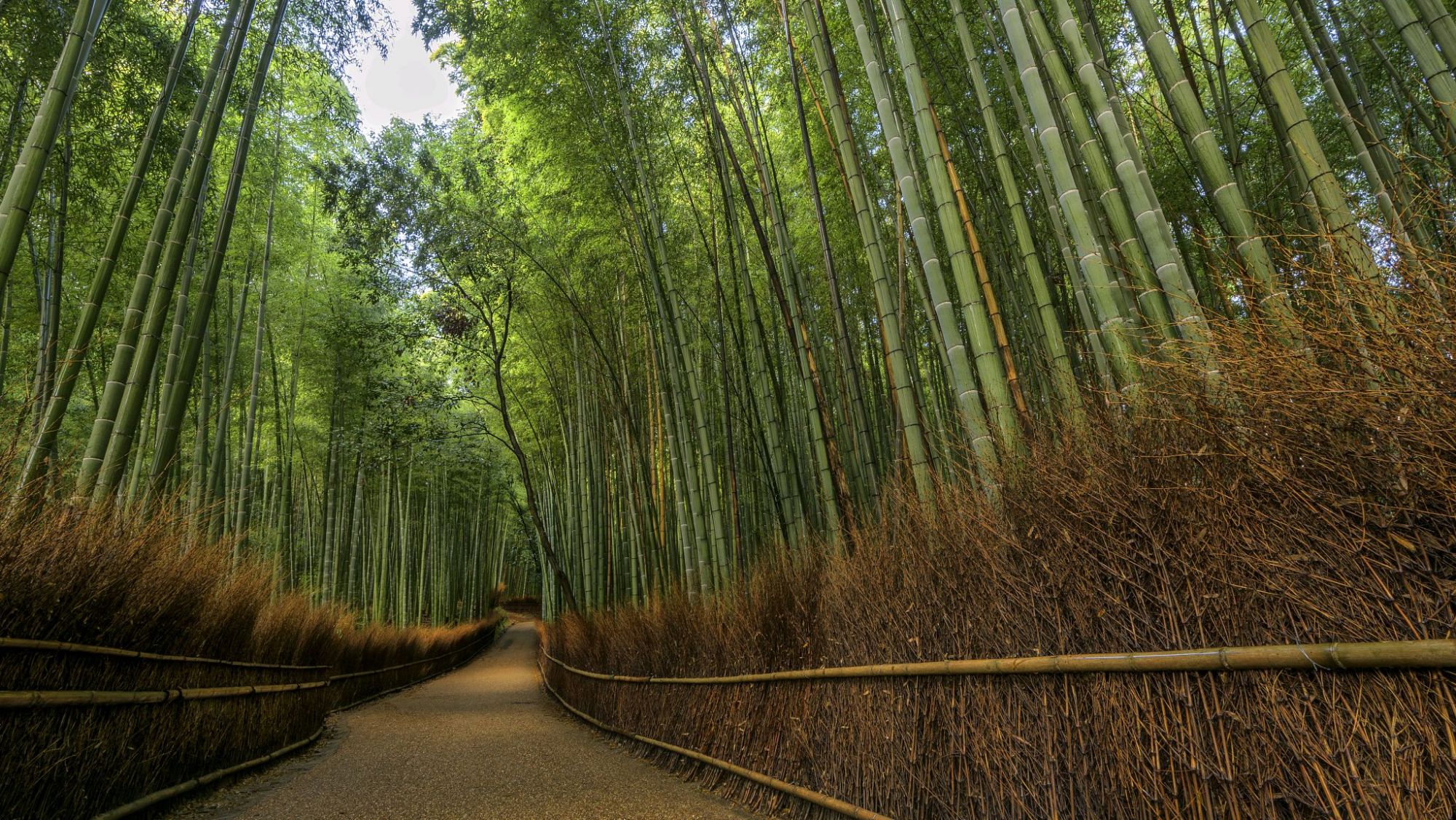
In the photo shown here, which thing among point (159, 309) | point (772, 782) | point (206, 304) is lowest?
point (772, 782)

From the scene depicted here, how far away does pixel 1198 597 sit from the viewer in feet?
3.98

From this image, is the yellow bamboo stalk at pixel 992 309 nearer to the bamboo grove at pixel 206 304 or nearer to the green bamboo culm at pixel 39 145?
the bamboo grove at pixel 206 304

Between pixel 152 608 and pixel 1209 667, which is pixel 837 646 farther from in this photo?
pixel 152 608

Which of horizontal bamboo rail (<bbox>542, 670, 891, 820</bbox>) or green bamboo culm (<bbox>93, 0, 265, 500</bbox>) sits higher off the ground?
green bamboo culm (<bbox>93, 0, 265, 500</bbox>)

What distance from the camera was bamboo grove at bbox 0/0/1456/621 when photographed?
1764 millimetres

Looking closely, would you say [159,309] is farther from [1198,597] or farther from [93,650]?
[1198,597]

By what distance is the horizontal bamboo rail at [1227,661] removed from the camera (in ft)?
2.89

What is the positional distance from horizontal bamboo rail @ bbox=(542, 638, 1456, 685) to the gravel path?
4.80 feet

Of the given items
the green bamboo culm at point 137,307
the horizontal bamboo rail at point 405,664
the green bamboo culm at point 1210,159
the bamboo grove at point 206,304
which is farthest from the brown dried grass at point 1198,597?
the horizontal bamboo rail at point 405,664

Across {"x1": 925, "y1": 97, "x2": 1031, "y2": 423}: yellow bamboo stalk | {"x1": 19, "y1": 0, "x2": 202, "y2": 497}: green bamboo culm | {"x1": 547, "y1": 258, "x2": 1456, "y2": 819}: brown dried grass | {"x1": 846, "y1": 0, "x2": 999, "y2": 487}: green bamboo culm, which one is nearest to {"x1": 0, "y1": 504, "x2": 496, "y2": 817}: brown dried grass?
{"x1": 19, "y1": 0, "x2": 202, "y2": 497}: green bamboo culm

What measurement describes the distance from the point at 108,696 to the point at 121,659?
16 centimetres

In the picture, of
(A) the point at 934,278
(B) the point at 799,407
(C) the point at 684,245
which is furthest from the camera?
(C) the point at 684,245

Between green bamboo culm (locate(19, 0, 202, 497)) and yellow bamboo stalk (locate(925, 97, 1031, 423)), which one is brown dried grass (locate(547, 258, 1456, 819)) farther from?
green bamboo culm (locate(19, 0, 202, 497))

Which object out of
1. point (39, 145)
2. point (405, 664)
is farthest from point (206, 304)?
point (405, 664)
